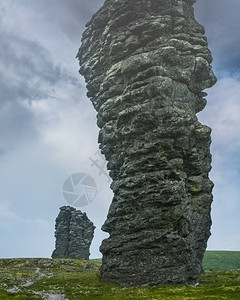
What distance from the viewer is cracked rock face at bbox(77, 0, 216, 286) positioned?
5716 centimetres

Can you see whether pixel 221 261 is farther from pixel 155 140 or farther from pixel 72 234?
pixel 155 140

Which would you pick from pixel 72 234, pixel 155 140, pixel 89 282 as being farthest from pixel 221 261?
pixel 155 140

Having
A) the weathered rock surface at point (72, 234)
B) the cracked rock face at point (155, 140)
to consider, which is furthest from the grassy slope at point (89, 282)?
the weathered rock surface at point (72, 234)

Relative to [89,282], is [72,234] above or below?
above

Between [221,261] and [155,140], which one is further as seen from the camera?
[221,261]

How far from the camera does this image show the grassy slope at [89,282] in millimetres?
40469

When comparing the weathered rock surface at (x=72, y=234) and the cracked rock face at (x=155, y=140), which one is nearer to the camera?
the cracked rock face at (x=155, y=140)

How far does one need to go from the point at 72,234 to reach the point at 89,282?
71549 millimetres

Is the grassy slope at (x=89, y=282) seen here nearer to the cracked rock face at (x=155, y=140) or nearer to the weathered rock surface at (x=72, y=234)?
the cracked rock face at (x=155, y=140)

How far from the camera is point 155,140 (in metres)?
65.4

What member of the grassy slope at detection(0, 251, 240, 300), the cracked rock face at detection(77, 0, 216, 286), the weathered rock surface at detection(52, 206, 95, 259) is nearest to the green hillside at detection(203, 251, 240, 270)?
the grassy slope at detection(0, 251, 240, 300)

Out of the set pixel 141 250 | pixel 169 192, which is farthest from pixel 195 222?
pixel 141 250

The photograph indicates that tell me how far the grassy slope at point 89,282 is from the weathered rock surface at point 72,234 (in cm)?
1930

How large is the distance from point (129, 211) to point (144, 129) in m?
20.4
